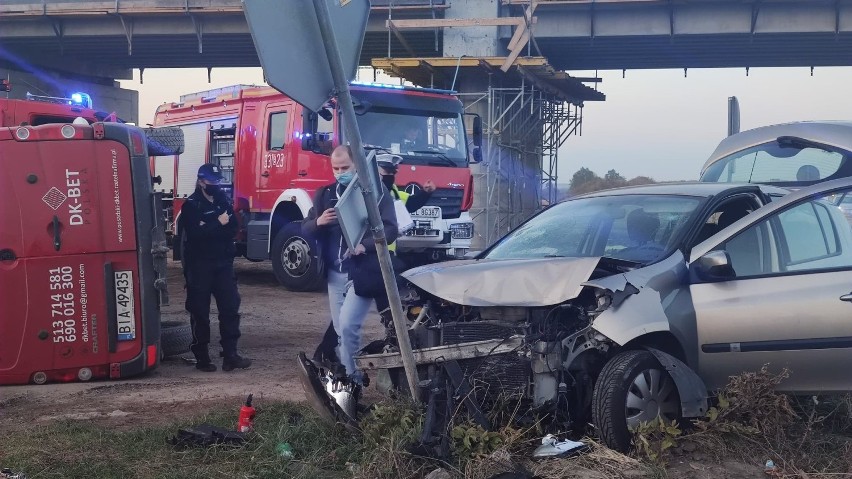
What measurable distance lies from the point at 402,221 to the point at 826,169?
13.7 feet

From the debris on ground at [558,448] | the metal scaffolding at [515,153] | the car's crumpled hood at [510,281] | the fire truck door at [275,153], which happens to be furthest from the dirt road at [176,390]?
the metal scaffolding at [515,153]

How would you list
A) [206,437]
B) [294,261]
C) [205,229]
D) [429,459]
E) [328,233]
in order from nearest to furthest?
1. [429,459]
2. [206,437]
3. [328,233]
4. [205,229]
5. [294,261]

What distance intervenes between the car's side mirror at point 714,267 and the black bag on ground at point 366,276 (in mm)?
1948

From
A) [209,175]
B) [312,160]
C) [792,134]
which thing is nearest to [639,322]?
[209,175]

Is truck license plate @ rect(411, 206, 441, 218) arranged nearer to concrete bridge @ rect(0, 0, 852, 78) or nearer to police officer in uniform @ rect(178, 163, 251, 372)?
police officer in uniform @ rect(178, 163, 251, 372)

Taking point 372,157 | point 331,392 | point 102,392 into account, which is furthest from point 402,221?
point 102,392

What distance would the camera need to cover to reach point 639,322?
474cm

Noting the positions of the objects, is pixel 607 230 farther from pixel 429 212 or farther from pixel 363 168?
pixel 429 212

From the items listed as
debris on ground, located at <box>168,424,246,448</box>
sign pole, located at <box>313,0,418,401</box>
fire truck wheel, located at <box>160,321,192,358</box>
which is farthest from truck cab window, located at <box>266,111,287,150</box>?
sign pole, located at <box>313,0,418,401</box>

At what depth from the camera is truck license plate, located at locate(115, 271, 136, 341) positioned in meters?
6.92

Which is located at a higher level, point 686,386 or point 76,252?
point 76,252

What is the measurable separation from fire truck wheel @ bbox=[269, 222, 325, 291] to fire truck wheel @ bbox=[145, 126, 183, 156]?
11.9ft

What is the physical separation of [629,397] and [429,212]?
7.87 m

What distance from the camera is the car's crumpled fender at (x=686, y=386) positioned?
4711mm
